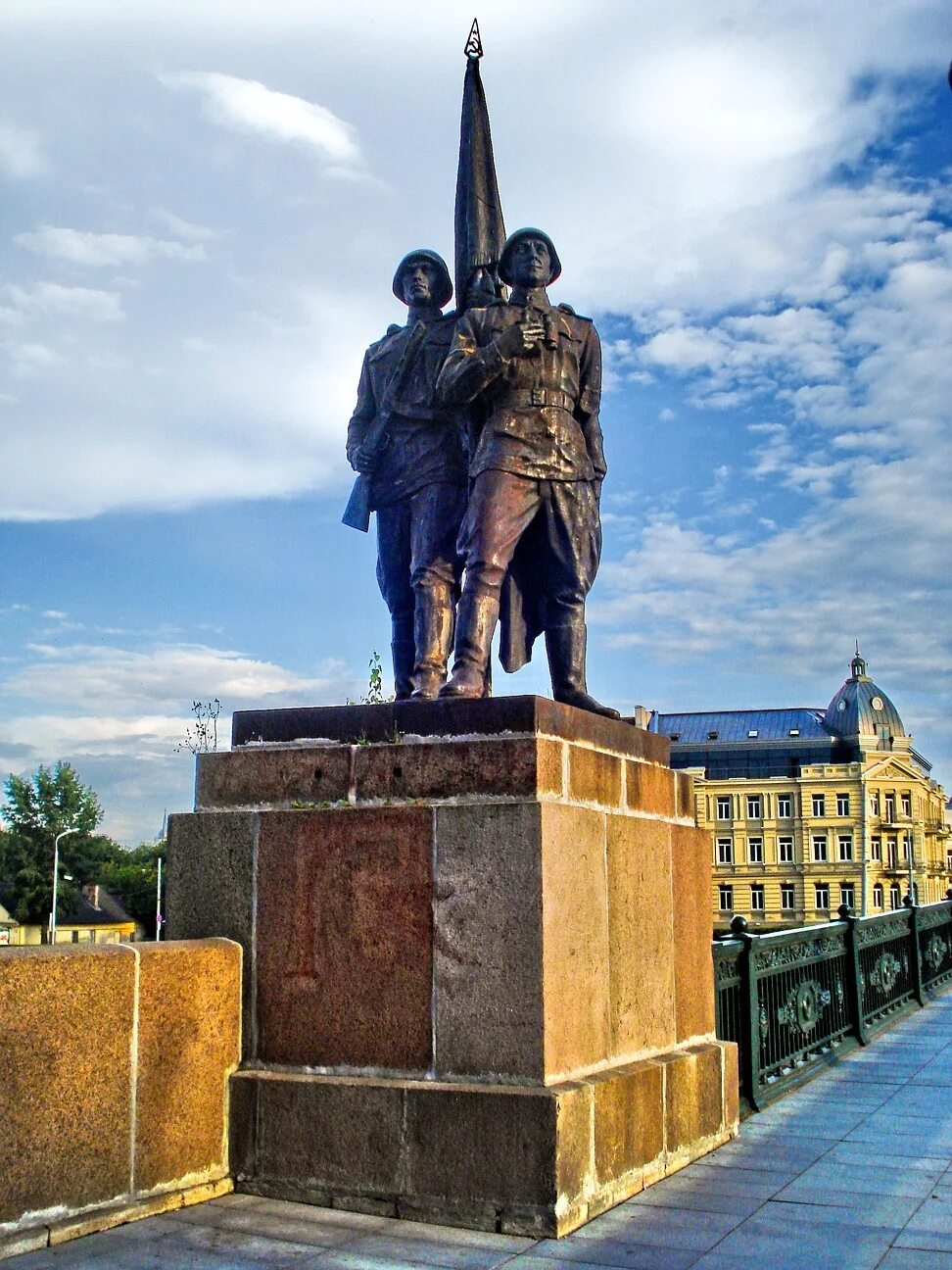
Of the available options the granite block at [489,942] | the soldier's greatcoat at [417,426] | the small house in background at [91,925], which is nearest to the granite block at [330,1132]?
the granite block at [489,942]

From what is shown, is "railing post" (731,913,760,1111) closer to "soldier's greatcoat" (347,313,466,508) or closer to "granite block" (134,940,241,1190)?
"soldier's greatcoat" (347,313,466,508)

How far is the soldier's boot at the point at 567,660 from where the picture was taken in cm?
625

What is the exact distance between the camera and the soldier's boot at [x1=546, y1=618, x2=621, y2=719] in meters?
6.25

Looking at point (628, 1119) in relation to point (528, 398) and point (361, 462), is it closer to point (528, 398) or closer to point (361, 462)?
point (528, 398)

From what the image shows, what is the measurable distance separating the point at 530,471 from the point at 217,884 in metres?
2.33

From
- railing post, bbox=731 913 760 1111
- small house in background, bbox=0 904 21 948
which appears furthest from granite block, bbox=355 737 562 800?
small house in background, bbox=0 904 21 948

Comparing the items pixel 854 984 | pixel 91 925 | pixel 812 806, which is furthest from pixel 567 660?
pixel 812 806

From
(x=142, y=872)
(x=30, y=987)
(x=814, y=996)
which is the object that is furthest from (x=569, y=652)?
(x=142, y=872)

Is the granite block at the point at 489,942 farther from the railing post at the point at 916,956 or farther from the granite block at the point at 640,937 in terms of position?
the railing post at the point at 916,956

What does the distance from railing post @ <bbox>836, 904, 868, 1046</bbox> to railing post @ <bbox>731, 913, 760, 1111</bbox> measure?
318 centimetres

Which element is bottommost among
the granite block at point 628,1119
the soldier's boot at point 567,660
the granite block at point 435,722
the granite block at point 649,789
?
the granite block at point 628,1119

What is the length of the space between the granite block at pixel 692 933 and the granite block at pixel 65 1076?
2.60m

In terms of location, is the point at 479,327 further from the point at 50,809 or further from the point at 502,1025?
the point at 50,809

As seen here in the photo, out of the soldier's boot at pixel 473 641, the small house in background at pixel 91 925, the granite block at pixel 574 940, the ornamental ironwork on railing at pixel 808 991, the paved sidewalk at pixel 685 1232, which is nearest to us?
the paved sidewalk at pixel 685 1232
